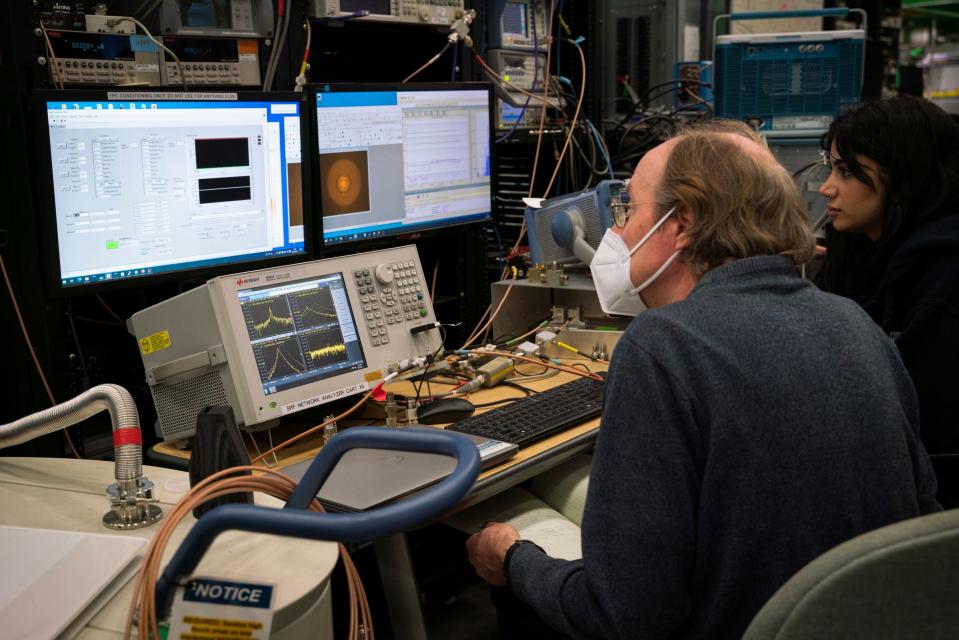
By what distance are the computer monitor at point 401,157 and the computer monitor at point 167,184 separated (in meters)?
0.11

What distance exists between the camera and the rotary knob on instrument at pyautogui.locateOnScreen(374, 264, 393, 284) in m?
1.90

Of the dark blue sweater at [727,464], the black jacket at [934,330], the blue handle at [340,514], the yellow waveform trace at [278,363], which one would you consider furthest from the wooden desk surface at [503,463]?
the black jacket at [934,330]

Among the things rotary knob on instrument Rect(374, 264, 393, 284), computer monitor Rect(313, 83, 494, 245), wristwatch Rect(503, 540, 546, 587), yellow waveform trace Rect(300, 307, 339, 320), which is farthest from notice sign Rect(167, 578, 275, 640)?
computer monitor Rect(313, 83, 494, 245)

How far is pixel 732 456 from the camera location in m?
1.08

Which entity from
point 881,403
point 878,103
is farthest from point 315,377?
point 878,103

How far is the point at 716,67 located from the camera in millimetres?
3604

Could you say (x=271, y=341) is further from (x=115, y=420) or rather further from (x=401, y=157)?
(x=401, y=157)

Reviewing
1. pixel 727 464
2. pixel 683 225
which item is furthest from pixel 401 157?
pixel 727 464

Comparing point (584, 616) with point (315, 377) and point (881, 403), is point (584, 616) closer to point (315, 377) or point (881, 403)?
point (881, 403)

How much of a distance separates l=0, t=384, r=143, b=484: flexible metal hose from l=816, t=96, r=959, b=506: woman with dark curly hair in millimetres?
1576

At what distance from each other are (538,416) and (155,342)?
0.73 metres

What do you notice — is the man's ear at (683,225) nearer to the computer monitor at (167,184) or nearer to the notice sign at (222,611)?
the notice sign at (222,611)

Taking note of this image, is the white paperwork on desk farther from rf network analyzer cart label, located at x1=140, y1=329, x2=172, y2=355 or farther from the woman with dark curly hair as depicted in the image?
the woman with dark curly hair

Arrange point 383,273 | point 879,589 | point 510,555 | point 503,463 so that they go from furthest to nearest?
point 383,273
point 503,463
point 510,555
point 879,589
